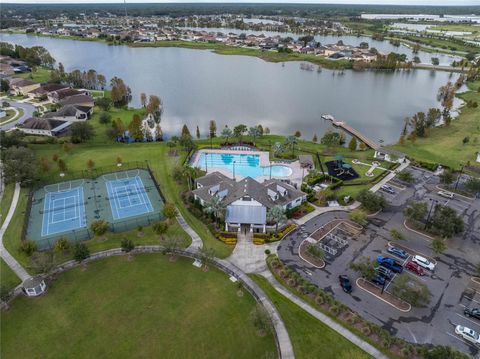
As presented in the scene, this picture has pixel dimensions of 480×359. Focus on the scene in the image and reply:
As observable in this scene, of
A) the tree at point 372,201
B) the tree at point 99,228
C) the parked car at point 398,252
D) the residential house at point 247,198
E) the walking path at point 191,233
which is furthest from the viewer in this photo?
the tree at point 372,201

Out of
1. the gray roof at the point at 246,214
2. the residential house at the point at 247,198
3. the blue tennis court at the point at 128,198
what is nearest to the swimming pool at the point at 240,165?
the residential house at the point at 247,198

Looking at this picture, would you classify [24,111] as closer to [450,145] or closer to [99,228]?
[99,228]

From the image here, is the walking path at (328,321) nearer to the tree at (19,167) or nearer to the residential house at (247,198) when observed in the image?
the residential house at (247,198)

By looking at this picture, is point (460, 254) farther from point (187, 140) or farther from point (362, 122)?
point (362, 122)

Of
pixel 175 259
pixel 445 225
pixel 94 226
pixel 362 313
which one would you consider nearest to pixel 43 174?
pixel 94 226

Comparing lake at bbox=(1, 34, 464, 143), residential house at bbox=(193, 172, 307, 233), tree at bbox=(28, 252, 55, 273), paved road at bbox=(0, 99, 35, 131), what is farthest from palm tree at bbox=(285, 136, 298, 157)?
paved road at bbox=(0, 99, 35, 131)

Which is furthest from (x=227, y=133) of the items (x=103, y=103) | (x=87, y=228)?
(x=103, y=103)
